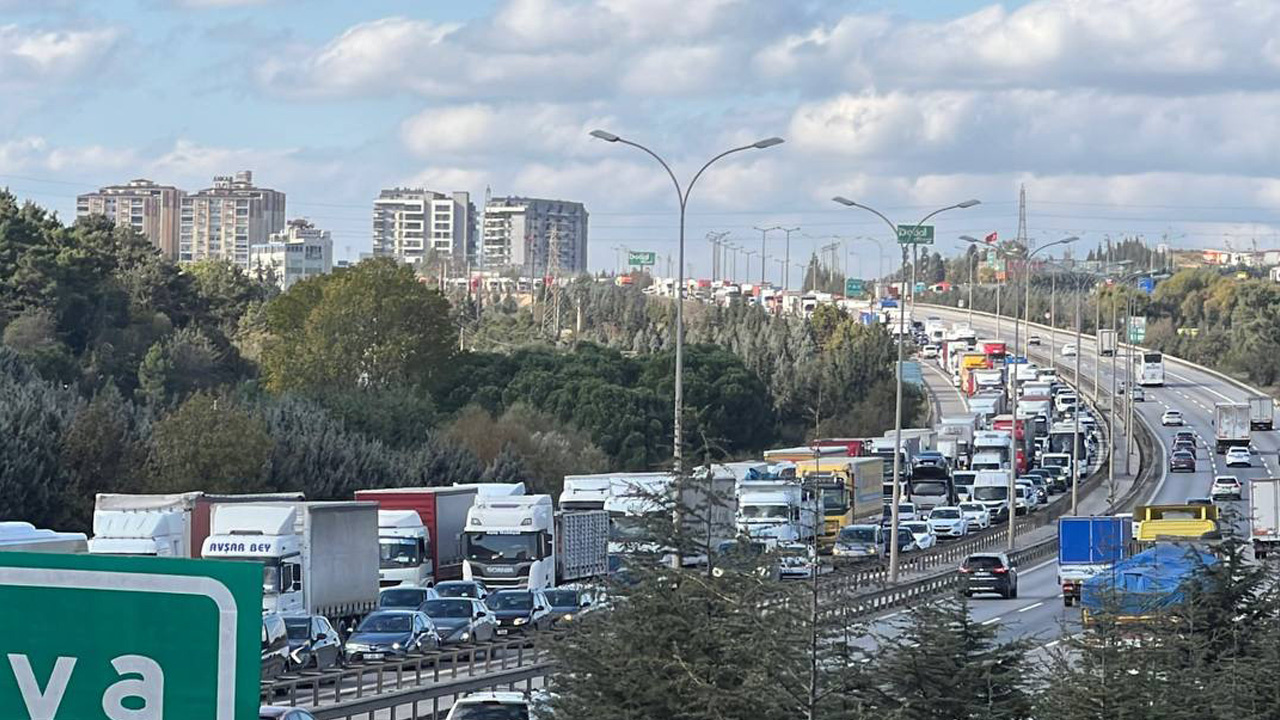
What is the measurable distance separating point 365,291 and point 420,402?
14.5m

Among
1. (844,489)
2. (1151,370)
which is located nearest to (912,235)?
(844,489)

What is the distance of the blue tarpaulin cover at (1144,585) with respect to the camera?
60.2 ft

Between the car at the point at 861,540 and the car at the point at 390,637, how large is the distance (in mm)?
19370

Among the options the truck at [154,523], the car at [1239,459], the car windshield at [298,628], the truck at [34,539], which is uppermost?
the truck at [34,539]

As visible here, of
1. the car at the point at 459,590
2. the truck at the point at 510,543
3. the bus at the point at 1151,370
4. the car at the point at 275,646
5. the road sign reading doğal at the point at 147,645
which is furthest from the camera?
the bus at the point at 1151,370

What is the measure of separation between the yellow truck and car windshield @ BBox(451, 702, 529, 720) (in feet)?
120

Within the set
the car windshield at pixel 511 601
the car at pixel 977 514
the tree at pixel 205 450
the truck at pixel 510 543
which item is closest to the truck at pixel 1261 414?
the car at pixel 977 514

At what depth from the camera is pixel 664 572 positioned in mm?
13633

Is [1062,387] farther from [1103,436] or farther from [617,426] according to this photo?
[617,426]

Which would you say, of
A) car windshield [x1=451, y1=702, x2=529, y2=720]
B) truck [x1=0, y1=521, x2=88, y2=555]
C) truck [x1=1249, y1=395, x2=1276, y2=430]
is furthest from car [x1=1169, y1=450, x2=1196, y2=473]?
car windshield [x1=451, y1=702, x2=529, y2=720]

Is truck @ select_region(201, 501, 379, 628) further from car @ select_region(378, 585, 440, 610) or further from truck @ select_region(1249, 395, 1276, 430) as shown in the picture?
truck @ select_region(1249, 395, 1276, 430)

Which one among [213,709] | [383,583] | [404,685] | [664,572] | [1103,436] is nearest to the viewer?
[213,709]

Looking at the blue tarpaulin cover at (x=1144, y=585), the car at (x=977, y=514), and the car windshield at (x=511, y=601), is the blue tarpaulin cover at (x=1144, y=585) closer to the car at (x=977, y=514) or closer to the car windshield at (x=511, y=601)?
the car windshield at (x=511, y=601)

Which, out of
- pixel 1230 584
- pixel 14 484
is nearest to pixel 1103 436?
pixel 14 484
